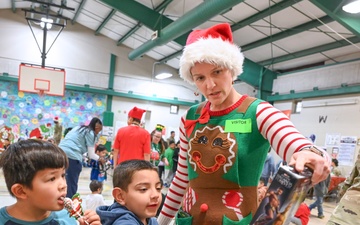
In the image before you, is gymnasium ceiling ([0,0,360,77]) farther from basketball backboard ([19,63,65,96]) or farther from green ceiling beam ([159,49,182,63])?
basketball backboard ([19,63,65,96])

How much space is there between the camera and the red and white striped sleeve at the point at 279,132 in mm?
1021

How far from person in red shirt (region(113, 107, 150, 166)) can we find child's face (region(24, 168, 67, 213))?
3548 millimetres

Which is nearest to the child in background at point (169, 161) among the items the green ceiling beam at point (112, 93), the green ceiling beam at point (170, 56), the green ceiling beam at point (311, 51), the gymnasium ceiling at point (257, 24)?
the gymnasium ceiling at point (257, 24)

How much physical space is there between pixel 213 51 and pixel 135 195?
74cm

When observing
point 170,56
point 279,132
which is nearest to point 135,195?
point 279,132

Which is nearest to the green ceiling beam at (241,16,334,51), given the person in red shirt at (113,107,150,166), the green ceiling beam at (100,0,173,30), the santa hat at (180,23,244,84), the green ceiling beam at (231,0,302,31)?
the green ceiling beam at (231,0,302,31)

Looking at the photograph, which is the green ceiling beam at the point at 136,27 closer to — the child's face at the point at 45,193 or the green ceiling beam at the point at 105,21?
the green ceiling beam at the point at 105,21

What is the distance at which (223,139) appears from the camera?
129 centimetres

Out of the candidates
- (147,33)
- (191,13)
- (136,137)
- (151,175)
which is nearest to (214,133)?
(151,175)

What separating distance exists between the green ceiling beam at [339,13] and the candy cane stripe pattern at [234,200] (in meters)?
5.39

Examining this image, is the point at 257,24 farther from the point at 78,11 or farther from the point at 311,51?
the point at 78,11

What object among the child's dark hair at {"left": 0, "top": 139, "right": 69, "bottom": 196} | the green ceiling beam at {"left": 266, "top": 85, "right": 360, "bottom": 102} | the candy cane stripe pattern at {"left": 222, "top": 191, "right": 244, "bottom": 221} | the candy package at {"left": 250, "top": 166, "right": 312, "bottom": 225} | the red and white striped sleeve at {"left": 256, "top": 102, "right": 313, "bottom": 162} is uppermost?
the green ceiling beam at {"left": 266, "top": 85, "right": 360, "bottom": 102}

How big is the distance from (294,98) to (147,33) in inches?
219

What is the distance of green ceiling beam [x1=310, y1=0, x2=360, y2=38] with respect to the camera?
5.66 meters
